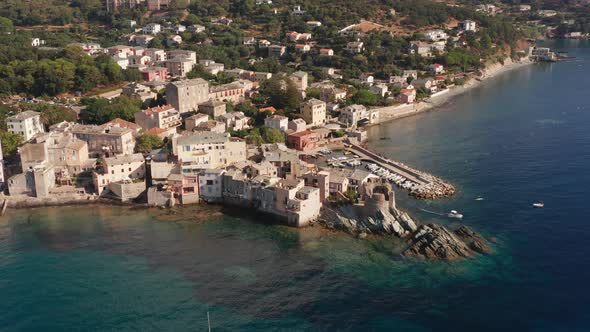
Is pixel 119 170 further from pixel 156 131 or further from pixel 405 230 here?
pixel 405 230

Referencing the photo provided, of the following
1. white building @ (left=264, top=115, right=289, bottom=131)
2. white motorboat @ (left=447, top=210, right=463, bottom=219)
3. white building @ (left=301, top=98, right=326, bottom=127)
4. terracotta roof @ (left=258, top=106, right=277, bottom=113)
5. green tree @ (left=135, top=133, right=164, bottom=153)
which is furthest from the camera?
terracotta roof @ (left=258, top=106, right=277, bottom=113)

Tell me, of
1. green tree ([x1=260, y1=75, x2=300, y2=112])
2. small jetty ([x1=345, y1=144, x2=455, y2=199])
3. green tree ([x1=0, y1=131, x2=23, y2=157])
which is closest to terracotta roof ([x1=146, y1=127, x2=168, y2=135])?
green tree ([x1=0, y1=131, x2=23, y2=157])

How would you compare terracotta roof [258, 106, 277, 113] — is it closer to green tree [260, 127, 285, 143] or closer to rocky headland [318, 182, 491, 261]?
green tree [260, 127, 285, 143]

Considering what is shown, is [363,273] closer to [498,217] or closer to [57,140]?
[498,217]

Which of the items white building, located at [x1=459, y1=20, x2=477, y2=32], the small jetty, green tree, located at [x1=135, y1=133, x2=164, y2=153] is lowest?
the small jetty

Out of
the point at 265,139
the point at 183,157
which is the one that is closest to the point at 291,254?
the point at 183,157

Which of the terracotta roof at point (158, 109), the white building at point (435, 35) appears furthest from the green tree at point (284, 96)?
the white building at point (435, 35)
